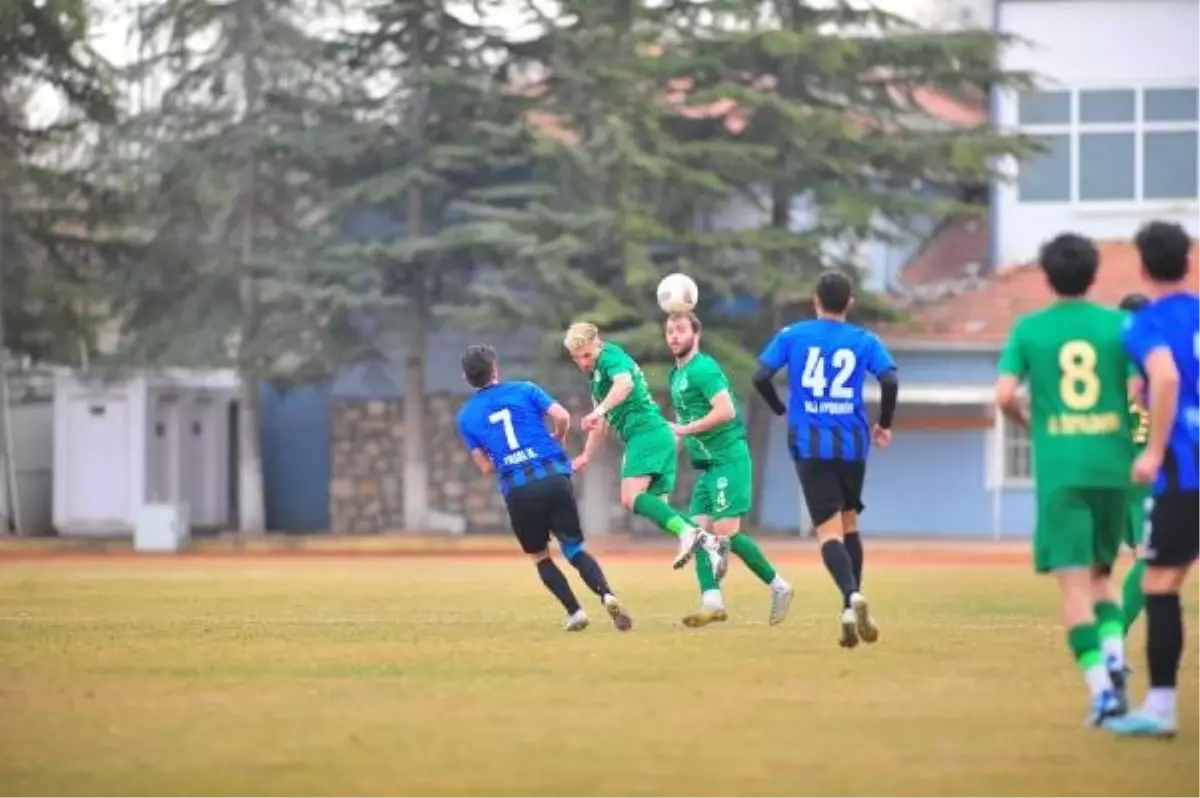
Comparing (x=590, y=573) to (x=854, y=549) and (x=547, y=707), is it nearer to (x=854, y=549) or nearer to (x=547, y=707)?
(x=854, y=549)

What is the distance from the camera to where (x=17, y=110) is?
1886 inches

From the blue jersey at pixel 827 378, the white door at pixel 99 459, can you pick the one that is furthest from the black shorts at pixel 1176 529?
the white door at pixel 99 459

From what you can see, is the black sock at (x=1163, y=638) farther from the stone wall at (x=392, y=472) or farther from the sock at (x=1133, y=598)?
the stone wall at (x=392, y=472)

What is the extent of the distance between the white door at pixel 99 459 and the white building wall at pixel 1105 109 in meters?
16.6

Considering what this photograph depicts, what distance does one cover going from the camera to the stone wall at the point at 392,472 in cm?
4991

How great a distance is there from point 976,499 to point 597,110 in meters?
9.66

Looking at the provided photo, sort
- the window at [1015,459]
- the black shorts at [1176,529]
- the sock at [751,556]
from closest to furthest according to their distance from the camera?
Result: the black shorts at [1176,529]
the sock at [751,556]
the window at [1015,459]

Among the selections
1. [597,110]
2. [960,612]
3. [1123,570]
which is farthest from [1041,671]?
[597,110]

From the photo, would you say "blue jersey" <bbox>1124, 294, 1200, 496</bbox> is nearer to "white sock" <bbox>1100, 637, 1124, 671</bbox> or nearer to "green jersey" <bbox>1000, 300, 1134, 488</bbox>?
"green jersey" <bbox>1000, 300, 1134, 488</bbox>

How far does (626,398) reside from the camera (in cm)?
1802

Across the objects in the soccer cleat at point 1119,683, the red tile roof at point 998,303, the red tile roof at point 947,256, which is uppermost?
the red tile roof at point 947,256

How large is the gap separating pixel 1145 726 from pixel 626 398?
24.9 feet

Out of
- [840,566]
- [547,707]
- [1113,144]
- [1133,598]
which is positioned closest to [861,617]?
[840,566]

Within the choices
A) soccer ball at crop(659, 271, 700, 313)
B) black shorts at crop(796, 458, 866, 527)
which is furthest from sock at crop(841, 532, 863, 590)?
soccer ball at crop(659, 271, 700, 313)
